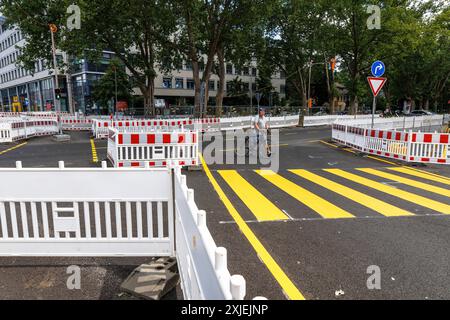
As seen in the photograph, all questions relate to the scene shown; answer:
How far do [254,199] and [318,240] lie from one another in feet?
7.83

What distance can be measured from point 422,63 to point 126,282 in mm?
65067

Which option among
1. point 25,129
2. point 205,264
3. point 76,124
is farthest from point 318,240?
point 76,124

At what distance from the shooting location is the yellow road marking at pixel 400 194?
6.63 metres

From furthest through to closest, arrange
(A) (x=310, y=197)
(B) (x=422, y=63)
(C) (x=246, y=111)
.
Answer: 1. (B) (x=422, y=63)
2. (C) (x=246, y=111)
3. (A) (x=310, y=197)

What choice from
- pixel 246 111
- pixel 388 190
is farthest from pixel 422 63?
pixel 388 190

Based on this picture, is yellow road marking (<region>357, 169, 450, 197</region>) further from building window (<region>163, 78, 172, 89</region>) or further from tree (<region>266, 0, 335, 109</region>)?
building window (<region>163, 78, 172, 89</region>)

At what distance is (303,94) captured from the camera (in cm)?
4612

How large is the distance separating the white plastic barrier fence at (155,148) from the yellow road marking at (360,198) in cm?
365

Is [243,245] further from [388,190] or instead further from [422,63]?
[422,63]

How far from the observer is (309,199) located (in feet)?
23.5

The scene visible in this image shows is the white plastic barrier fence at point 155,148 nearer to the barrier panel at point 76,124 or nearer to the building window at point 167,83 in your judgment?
the barrier panel at point 76,124

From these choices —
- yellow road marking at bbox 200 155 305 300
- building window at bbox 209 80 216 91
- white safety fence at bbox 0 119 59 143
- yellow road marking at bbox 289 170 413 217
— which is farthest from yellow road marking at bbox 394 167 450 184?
building window at bbox 209 80 216 91

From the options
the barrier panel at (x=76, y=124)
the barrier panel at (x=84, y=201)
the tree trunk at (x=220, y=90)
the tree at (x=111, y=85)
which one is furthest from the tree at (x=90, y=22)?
the barrier panel at (x=84, y=201)

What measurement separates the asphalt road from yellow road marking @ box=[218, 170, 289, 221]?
0.02 meters
